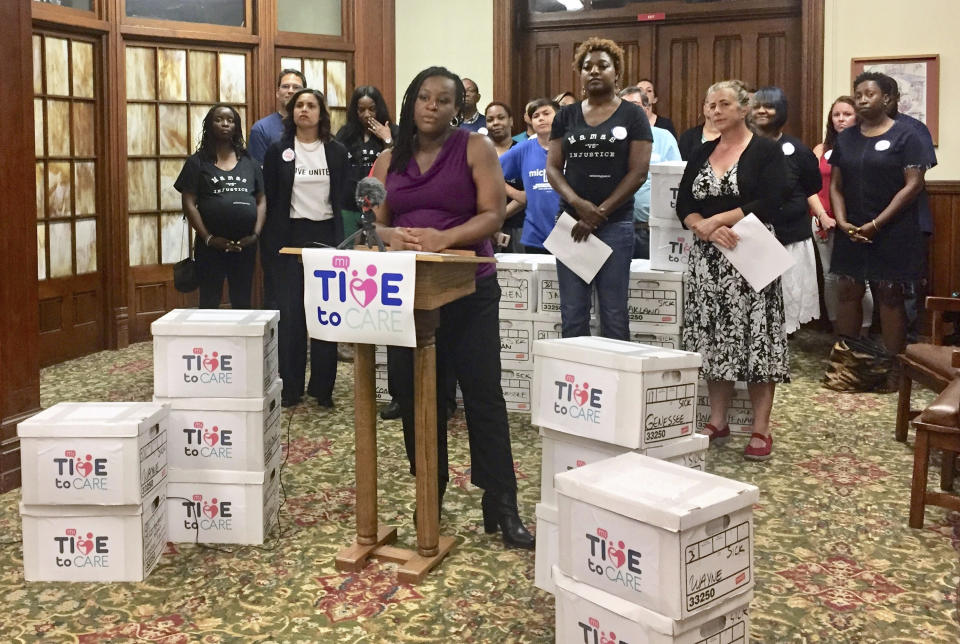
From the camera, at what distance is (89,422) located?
9.64 feet

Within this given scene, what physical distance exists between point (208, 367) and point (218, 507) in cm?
44

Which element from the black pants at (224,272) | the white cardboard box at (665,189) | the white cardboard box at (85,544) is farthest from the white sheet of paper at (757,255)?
the black pants at (224,272)

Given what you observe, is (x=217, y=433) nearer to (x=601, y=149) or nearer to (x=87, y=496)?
(x=87, y=496)

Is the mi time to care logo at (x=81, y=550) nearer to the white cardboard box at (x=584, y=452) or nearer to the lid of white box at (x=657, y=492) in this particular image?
the white cardboard box at (x=584, y=452)

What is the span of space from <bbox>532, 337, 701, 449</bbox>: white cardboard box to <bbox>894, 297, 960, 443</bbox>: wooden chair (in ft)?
4.42

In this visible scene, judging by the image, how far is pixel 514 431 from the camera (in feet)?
15.2

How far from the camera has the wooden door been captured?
20.0 ft

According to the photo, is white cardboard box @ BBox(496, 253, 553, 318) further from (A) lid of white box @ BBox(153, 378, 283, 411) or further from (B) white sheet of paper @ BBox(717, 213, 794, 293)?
(A) lid of white box @ BBox(153, 378, 283, 411)

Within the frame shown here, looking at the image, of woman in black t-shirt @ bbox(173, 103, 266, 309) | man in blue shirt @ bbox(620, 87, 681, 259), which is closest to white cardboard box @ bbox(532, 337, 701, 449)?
man in blue shirt @ bbox(620, 87, 681, 259)

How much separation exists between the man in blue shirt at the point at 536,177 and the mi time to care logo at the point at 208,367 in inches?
89.5

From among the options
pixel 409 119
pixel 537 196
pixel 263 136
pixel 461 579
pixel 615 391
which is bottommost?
pixel 461 579

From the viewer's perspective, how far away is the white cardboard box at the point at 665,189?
4582 millimetres

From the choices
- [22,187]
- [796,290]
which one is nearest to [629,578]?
[22,187]

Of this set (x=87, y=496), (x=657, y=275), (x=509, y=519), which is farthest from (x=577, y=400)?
(x=657, y=275)
